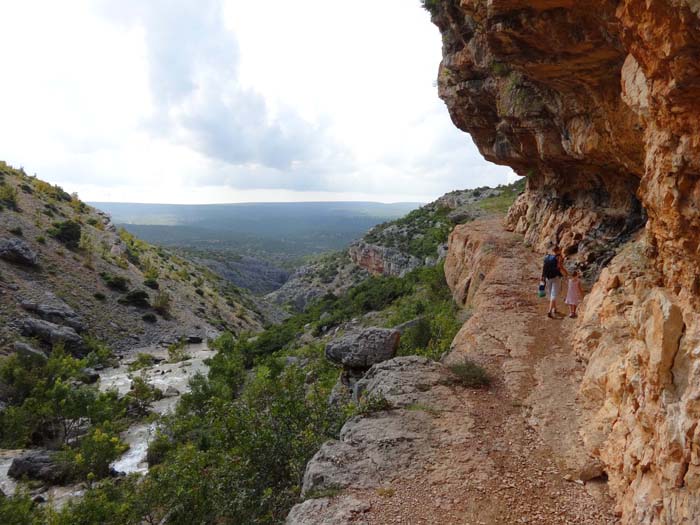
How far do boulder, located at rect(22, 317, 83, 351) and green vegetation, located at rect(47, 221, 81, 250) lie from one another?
1443cm

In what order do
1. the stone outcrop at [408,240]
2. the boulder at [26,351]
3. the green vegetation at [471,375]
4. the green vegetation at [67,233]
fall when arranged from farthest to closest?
1. the stone outcrop at [408,240]
2. the green vegetation at [67,233]
3. the boulder at [26,351]
4. the green vegetation at [471,375]

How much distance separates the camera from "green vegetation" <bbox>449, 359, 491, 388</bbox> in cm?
964

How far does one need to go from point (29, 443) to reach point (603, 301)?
25.3 metres

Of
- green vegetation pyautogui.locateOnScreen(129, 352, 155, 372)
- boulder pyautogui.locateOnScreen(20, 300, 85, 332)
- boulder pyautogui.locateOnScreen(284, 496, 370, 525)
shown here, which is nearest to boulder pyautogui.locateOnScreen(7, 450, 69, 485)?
green vegetation pyautogui.locateOnScreen(129, 352, 155, 372)

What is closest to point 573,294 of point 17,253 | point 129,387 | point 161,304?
point 129,387

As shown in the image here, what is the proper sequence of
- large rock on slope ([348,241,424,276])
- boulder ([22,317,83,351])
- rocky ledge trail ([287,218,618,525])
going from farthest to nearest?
large rock on slope ([348,241,424,276])
boulder ([22,317,83,351])
rocky ledge trail ([287,218,618,525])

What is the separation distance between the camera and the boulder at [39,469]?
1677 cm

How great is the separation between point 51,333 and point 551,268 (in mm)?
34106

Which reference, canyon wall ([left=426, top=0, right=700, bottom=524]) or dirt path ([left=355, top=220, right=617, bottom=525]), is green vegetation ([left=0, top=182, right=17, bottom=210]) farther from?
dirt path ([left=355, top=220, right=617, bottom=525])

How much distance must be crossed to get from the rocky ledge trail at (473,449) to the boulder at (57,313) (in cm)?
3311

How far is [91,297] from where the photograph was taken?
39188 millimetres

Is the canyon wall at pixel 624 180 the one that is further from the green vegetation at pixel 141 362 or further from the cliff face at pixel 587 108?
the green vegetation at pixel 141 362

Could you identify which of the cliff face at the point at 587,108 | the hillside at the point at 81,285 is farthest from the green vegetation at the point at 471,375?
the hillside at the point at 81,285

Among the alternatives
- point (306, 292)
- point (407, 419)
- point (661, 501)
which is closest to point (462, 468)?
point (407, 419)
